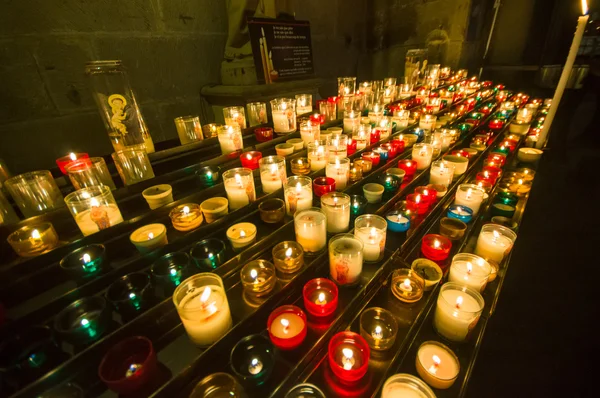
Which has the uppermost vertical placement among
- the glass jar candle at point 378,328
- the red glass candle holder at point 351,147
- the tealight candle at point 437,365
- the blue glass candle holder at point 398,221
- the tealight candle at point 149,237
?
the red glass candle holder at point 351,147

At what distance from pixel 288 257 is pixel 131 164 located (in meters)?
1.42

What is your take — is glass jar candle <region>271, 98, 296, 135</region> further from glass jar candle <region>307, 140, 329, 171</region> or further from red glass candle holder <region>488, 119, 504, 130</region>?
red glass candle holder <region>488, 119, 504, 130</region>

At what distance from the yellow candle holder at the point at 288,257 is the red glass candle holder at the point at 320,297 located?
139 mm

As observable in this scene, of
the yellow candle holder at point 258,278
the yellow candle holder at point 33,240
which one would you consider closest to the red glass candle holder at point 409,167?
the yellow candle holder at point 258,278

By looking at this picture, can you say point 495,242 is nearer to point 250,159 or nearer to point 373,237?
point 373,237

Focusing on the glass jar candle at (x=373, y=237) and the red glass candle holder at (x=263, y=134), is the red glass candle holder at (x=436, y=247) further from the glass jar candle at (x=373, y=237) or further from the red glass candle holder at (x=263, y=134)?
Result: the red glass candle holder at (x=263, y=134)

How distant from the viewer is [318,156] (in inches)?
95.0

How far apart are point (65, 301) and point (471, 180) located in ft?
11.0

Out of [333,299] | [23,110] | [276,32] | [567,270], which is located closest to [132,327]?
[333,299]

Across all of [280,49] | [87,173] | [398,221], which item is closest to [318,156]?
[398,221]

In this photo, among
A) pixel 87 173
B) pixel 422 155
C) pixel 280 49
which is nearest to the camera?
pixel 87 173

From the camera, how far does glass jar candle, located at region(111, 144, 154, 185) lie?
2002 mm

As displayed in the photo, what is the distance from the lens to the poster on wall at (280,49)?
12.9 ft

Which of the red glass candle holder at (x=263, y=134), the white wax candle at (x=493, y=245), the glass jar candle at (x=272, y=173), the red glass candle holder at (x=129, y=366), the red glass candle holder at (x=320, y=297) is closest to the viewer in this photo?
the red glass candle holder at (x=129, y=366)
